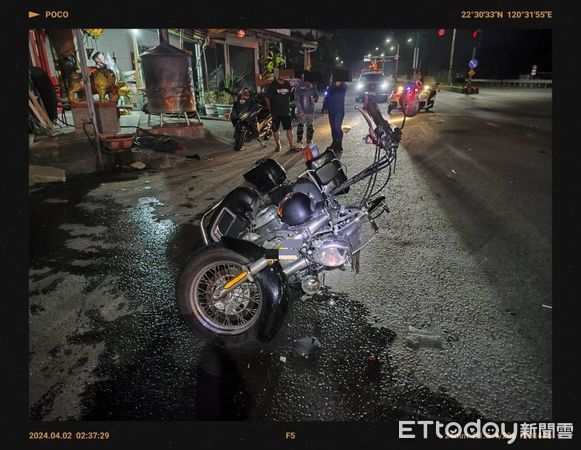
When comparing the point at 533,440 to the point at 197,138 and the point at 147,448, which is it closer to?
the point at 147,448

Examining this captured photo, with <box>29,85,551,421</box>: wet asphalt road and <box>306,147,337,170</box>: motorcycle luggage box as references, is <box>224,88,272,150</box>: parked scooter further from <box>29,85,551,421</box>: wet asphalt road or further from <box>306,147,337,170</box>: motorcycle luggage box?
<box>306,147,337,170</box>: motorcycle luggage box

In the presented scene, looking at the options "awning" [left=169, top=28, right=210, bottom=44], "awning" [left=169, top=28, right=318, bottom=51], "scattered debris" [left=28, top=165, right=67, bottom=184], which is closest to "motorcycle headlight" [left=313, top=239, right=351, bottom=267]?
"awning" [left=169, top=28, right=318, bottom=51]

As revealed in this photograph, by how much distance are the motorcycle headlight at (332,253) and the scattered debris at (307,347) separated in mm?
630

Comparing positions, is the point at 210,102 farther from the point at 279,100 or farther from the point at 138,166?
the point at 138,166

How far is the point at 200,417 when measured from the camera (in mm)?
2330

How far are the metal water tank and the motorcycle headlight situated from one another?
30.3 feet

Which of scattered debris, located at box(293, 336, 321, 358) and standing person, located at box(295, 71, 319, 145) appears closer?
scattered debris, located at box(293, 336, 321, 358)

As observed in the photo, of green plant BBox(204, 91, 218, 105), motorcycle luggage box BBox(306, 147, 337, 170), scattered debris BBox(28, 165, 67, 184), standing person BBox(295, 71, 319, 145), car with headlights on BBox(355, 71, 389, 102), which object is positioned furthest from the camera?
car with headlights on BBox(355, 71, 389, 102)

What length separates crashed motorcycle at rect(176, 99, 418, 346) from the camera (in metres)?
2.88

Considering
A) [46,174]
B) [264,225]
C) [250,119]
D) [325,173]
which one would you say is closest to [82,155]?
[46,174]

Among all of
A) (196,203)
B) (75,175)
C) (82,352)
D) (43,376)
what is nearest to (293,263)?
(82,352)

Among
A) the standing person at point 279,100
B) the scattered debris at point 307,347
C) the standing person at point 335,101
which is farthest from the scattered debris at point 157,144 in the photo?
the scattered debris at point 307,347

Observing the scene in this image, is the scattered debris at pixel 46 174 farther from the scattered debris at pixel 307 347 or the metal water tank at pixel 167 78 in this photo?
the scattered debris at pixel 307 347

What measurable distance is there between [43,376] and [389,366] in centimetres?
254
